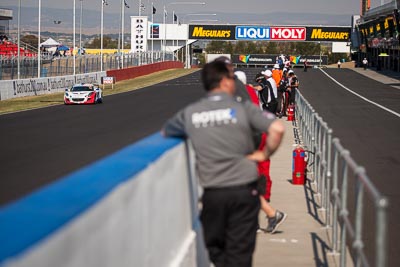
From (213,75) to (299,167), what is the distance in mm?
8325

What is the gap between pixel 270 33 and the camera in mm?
128875

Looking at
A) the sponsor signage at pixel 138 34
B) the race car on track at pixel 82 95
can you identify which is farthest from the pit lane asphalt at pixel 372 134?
the sponsor signage at pixel 138 34

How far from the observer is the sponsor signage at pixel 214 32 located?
126 metres

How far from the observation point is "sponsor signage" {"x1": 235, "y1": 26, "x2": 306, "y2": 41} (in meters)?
126

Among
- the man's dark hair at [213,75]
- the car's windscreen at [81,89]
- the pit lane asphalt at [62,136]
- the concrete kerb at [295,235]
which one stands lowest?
the concrete kerb at [295,235]

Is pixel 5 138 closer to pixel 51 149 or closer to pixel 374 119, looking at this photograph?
pixel 51 149

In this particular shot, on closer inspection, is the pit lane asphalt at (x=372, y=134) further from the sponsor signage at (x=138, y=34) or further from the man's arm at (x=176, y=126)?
the sponsor signage at (x=138, y=34)

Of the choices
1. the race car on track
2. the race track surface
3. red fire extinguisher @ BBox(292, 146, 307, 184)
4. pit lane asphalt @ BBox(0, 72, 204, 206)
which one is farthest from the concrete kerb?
the race car on track

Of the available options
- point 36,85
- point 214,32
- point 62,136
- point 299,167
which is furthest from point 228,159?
point 214,32

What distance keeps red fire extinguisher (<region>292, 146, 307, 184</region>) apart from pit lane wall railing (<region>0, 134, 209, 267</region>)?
6.34 meters

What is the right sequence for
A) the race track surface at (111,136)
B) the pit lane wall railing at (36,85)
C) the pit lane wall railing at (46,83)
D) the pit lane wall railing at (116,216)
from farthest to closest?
the pit lane wall railing at (46,83) < the pit lane wall railing at (36,85) < the race track surface at (111,136) < the pit lane wall railing at (116,216)

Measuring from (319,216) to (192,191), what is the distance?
13.9 ft

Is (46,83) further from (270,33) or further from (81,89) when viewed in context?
(270,33)

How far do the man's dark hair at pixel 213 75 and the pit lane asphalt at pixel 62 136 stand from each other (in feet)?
22.4
